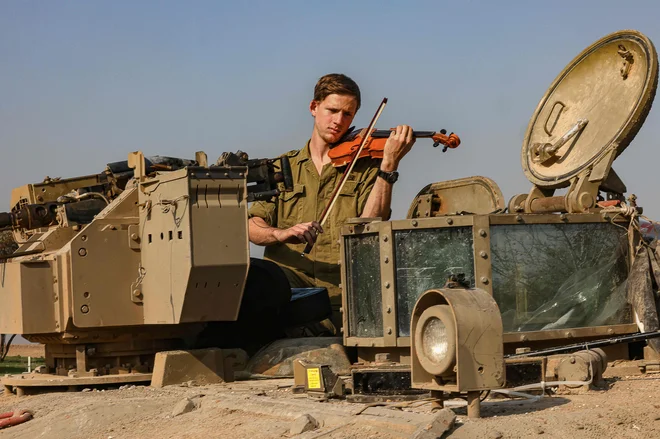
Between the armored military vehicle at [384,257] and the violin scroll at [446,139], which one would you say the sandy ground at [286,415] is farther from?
the violin scroll at [446,139]

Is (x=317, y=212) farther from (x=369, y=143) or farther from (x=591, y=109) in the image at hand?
(x=591, y=109)

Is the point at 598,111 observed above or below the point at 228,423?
above

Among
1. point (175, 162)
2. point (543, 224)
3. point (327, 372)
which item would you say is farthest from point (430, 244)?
point (175, 162)

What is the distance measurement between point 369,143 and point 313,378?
3240 millimetres

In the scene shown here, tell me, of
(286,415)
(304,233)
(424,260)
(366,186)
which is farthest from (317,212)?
(286,415)

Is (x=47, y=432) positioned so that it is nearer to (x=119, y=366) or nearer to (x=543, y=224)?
(x=119, y=366)

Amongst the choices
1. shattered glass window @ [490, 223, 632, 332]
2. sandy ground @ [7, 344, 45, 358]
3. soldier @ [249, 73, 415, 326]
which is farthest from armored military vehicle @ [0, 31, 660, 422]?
sandy ground @ [7, 344, 45, 358]

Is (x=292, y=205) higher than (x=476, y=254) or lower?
higher

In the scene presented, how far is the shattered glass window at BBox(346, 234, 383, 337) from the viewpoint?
27.3ft

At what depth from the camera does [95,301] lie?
8617 mm

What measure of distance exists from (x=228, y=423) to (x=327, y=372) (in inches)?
30.9

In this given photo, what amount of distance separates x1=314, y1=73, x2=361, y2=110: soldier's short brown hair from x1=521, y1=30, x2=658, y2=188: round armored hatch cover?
1742mm

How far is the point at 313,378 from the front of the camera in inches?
281

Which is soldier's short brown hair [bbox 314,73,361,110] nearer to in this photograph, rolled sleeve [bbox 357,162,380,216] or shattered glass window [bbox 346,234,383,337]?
rolled sleeve [bbox 357,162,380,216]
